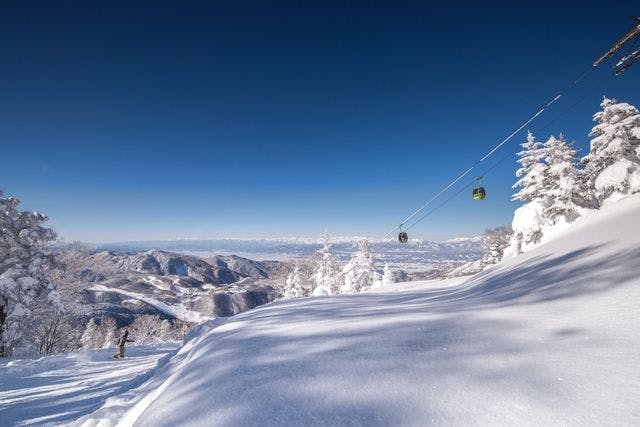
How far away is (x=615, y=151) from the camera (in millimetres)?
19578

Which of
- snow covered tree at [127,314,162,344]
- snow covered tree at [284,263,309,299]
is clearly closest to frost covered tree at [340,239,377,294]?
snow covered tree at [284,263,309,299]

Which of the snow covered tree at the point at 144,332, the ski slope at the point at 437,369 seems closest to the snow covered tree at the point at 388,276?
the snow covered tree at the point at 144,332

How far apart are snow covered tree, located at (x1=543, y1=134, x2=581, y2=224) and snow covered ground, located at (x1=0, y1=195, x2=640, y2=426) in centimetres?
1993

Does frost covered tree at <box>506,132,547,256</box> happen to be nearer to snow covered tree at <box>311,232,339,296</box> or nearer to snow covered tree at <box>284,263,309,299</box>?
snow covered tree at <box>311,232,339,296</box>

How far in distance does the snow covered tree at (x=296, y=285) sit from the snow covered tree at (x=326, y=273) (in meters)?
2.06

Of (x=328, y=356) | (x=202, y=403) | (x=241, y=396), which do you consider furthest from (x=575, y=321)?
(x=202, y=403)

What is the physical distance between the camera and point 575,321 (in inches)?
163

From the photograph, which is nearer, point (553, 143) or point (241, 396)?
point (241, 396)

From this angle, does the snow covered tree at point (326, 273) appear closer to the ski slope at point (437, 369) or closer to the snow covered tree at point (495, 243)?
the snow covered tree at point (495, 243)

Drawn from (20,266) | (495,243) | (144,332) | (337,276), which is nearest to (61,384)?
(20,266)

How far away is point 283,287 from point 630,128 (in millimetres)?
45131

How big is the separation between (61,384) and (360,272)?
37.0 m

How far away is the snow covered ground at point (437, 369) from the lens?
255cm

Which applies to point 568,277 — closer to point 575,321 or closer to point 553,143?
point 575,321
